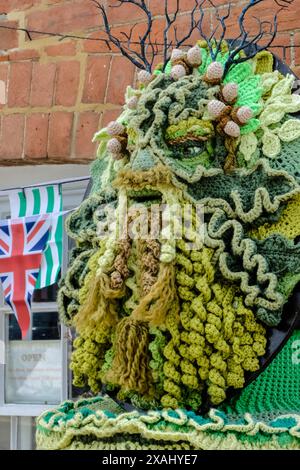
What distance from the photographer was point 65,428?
41.3 inches

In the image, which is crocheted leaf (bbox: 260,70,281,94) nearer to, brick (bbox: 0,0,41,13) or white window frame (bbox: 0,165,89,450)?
white window frame (bbox: 0,165,89,450)

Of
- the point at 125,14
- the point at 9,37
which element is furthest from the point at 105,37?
the point at 9,37

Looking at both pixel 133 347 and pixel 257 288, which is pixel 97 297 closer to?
pixel 133 347

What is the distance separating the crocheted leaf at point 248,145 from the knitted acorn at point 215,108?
6cm

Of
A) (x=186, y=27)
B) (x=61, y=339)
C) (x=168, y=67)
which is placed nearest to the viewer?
(x=168, y=67)

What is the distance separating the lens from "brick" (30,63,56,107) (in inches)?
78.2

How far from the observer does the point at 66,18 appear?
78.8 inches

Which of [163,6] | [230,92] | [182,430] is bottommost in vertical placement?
[182,430]

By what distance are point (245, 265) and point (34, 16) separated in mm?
1304

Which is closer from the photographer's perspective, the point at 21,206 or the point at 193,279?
the point at 193,279

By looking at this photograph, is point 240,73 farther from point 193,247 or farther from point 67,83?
point 67,83

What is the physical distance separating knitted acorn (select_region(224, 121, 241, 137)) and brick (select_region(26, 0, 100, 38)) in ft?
3.30

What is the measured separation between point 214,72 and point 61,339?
1.25m

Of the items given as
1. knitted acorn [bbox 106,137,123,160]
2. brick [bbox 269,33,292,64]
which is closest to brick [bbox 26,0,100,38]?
brick [bbox 269,33,292,64]
